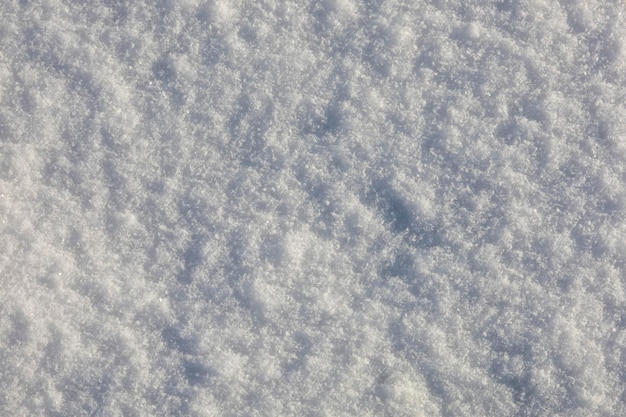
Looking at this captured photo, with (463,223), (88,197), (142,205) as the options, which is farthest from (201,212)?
(463,223)

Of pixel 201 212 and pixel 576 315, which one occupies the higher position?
pixel 576 315

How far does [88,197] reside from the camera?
1202 millimetres

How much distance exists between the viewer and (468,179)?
1.20m

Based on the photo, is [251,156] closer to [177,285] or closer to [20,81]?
[177,285]

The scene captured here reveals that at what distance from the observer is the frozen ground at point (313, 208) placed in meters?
1.17

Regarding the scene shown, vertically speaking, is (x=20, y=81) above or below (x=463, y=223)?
below

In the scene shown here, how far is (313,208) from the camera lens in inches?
47.2

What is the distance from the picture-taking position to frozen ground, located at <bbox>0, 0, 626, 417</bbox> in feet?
3.85

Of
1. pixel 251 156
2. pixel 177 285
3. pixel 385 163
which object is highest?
pixel 385 163

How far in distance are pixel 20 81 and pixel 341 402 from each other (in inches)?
34.1

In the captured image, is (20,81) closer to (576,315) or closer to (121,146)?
(121,146)

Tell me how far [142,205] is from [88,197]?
0.34 ft

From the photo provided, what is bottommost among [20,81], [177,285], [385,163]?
[177,285]

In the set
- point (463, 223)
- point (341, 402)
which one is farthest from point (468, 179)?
point (341, 402)
